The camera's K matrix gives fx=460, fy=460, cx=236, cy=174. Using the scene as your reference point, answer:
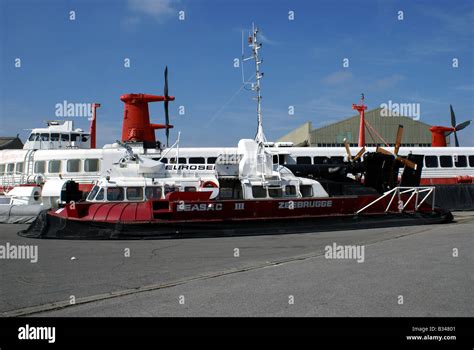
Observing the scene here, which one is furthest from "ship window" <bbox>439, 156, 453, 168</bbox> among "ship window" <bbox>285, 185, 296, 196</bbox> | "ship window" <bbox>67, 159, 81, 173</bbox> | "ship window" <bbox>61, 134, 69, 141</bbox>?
"ship window" <bbox>61, 134, 69, 141</bbox>

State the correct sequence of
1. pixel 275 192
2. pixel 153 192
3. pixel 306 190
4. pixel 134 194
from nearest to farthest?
pixel 134 194, pixel 153 192, pixel 275 192, pixel 306 190

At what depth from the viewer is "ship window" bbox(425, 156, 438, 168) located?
1044 inches

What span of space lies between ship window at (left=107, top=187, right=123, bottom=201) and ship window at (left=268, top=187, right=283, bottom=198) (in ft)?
16.9

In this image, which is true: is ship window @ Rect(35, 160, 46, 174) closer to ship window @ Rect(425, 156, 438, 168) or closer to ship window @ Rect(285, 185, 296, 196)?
ship window @ Rect(285, 185, 296, 196)

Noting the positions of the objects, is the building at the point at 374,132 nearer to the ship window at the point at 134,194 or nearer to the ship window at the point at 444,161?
the ship window at the point at 444,161

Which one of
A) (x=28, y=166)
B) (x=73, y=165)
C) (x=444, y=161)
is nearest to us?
(x=73, y=165)

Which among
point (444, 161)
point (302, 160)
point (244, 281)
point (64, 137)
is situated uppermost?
point (64, 137)

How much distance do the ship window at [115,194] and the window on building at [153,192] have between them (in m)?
0.87

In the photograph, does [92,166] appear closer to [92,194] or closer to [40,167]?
[40,167]

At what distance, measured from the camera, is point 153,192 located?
16062 millimetres

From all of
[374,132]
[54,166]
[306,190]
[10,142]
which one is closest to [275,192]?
[306,190]
